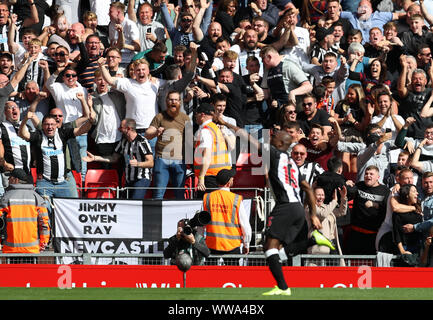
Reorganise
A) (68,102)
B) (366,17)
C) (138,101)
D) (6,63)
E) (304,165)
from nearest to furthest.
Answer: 1. (304,165)
2. (138,101)
3. (68,102)
4. (6,63)
5. (366,17)

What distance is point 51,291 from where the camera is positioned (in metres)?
11.1

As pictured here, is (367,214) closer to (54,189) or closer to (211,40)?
(54,189)

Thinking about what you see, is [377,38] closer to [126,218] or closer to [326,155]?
[326,155]

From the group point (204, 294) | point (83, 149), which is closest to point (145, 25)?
point (83, 149)

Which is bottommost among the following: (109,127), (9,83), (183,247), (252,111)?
(183,247)

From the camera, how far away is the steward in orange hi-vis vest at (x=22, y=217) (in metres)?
12.7

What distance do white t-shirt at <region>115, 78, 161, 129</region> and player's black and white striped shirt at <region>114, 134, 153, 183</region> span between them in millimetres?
793

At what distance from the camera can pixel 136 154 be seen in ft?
46.8

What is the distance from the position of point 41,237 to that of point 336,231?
4.15 m

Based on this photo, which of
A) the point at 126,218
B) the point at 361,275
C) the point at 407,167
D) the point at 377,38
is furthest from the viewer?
the point at 377,38

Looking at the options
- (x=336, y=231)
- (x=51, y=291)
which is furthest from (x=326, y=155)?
(x=51, y=291)

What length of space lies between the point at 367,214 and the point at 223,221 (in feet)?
7.81

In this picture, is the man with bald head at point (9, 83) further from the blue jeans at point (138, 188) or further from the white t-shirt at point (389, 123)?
the white t-shirt at point (389, 123)

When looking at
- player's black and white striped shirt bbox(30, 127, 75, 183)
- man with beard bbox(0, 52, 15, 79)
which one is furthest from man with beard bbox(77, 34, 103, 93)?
player's black and white striped shirt bbox(30, 127, 75, 183)
